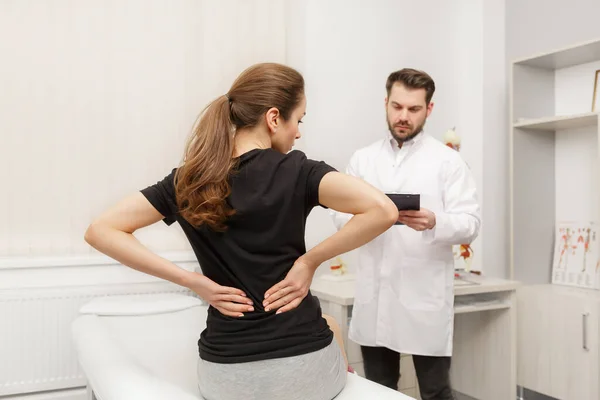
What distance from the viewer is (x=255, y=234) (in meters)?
1.21

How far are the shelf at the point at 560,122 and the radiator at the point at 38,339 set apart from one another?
234 centimetres

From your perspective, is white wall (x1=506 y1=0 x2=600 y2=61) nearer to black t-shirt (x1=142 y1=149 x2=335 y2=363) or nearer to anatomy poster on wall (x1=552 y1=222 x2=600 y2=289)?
anatomy poster on wall (x1=552 y1=222 x2=600 y2=289)

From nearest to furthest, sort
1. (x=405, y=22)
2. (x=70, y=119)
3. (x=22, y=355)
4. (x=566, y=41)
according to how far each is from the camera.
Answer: (x=22, y=355)
(x=70, y=119)
(x=566, y=41)
(x=405, y=22)

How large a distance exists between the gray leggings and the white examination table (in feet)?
0.37

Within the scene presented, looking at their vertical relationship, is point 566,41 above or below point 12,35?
above

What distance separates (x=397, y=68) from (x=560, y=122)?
93cm

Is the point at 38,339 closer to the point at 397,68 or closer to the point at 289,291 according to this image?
the point at 289,291

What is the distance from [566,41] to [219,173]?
263 centimetres

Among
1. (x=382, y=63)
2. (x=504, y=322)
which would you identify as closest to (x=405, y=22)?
(x=382, y=63)

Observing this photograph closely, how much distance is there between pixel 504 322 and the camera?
8.74 ft

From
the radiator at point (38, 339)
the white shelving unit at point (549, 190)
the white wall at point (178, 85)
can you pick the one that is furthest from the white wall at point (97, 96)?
the white shelving unit at point (549, 190)

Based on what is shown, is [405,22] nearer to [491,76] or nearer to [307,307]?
[491,76]

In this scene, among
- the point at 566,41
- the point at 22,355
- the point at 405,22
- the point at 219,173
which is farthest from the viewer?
the point at 405,22

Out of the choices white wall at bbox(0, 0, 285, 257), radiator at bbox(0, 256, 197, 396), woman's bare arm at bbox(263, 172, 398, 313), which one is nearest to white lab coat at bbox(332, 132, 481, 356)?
woman's bare arm at bbox(263, 172, 398, 313)
